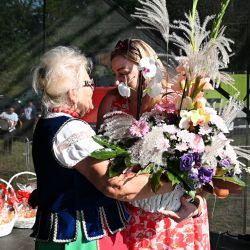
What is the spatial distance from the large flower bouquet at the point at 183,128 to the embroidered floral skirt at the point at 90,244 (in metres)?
0.28

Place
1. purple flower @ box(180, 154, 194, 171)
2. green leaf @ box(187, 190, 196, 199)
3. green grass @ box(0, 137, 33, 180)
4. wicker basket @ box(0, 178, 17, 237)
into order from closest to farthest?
1. purple flower @ box(180, 154, 194, 171)
2. green leaf @ box(187, 190, 196, 199)
3. wicker basket @ box(0, 178, 17, 237)
4. green grass @ box(0, 137, 33, 180)

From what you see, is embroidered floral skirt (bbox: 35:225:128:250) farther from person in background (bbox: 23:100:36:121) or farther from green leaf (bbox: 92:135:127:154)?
person in background (bbox: 23:100:36:121)

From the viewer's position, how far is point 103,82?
5918mm

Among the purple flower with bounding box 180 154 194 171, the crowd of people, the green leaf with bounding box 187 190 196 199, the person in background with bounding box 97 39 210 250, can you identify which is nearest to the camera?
the purple flower with bounding box 180 154 194 171

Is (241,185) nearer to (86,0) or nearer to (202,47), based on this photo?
(202,47)

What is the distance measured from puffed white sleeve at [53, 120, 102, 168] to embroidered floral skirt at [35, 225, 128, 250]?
26 centimetres

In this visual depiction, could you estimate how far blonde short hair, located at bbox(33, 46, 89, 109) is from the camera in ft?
5.87

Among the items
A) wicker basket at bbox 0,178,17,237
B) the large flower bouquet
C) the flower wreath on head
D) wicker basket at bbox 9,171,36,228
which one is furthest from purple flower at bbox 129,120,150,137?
wicker basket at bbox 9,171,36,228

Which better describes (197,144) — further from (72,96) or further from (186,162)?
(72,96)

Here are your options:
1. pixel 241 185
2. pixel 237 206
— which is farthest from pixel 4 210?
pixel 241 185

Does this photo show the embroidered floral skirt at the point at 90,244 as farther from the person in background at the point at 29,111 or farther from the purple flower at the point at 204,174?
the person in background at the point at 29,111

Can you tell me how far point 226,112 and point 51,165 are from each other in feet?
1.90

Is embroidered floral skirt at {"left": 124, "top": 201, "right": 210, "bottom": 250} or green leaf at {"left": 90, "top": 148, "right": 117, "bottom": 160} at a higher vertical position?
green leaf at {"left": 90, "top": 148, "right": 117, "bottom": 160}

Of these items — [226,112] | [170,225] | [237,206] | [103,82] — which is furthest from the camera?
[103,82]
